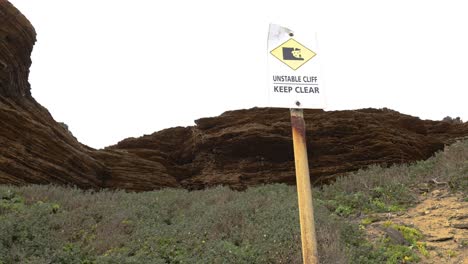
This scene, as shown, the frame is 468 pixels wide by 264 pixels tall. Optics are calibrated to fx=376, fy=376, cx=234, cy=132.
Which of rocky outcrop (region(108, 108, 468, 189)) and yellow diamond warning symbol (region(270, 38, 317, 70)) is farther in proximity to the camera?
rocky outcrop (region(108, 108, 468, 189))

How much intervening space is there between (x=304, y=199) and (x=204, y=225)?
22.4 feet

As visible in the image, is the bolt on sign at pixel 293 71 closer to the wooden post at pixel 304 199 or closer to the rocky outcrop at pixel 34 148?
the wooden post at pixel 304 199

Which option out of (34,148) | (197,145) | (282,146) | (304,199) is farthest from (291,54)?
(197,145)

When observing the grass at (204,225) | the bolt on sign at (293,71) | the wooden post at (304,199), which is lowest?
the grass at (204,225)

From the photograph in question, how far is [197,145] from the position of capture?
61.8ft

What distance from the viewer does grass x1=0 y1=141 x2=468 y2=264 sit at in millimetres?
6840

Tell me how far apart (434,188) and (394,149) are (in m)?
6.23

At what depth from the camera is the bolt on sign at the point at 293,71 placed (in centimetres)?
227

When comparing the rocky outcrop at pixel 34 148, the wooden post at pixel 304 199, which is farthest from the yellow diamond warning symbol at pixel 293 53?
the rocky outcrop at pixel 34 148

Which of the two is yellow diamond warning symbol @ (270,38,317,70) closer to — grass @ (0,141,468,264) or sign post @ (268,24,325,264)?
sign post @ (268,24,325,264)

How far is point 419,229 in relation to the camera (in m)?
8.05

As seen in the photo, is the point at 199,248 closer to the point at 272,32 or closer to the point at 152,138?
the point at 272,32


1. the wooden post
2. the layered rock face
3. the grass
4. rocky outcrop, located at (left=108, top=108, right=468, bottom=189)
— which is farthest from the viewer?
rocky outcrop, located at (left=108, top=108, right=468, bottom=189)

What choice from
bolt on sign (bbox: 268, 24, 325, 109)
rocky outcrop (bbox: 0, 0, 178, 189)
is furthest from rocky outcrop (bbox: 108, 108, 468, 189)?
bolt on sign (bbox: 268, 24, 325, 109)
